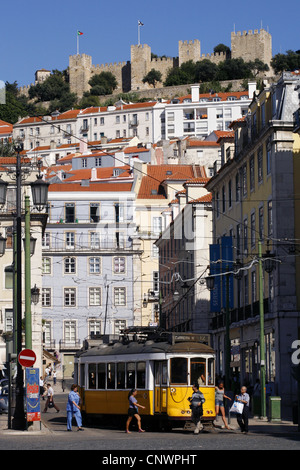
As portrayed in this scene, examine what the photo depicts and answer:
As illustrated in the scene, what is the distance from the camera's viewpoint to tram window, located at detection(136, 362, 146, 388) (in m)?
31.0

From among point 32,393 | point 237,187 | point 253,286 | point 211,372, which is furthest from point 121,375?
point 237,187

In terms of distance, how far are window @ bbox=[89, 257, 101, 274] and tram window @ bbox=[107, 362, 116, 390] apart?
198 feet

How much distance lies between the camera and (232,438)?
25.5 meters

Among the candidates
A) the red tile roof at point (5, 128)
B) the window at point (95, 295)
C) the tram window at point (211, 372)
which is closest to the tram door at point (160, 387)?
the tram window at point (211, 372)

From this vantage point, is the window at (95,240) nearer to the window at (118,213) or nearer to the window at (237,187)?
the window at (118,213)

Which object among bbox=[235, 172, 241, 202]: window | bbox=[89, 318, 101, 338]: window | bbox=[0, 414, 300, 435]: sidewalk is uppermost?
bbox=[235, 172, 241, 202]: window

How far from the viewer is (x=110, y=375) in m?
33.1

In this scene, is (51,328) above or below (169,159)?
below

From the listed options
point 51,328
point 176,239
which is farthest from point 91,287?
point 176,239

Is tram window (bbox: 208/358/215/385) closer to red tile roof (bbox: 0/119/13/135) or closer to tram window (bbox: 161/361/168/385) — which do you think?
tram window (bbox: 161/361/168/385)

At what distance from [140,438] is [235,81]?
169 meters

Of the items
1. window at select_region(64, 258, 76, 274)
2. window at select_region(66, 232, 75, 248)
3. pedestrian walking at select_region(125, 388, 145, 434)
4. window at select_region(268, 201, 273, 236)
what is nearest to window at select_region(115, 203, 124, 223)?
window at select_region(66, 232, 75, 248)

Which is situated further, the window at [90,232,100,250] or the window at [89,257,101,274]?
the window at [90,232,100,250]
